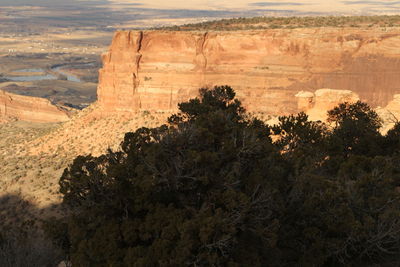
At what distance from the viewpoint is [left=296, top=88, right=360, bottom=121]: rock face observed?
38.4 metres

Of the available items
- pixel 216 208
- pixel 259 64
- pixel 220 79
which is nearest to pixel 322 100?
pixel 259 64

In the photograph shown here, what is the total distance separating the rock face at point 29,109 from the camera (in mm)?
72688

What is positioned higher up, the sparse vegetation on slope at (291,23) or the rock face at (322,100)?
the sparse vegetation on slope at (291,23)

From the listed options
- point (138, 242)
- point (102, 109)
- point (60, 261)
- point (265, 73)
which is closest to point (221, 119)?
point (138, 242)

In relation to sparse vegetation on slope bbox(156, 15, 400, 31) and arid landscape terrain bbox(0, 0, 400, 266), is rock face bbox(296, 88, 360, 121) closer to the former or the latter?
arid landscape terrain bbox(0, 0, 400, 266)

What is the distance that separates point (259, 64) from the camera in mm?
43781

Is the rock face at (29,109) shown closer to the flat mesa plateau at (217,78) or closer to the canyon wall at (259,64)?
the flat mesa plateau at (217,78)

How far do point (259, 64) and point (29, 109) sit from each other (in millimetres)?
45603

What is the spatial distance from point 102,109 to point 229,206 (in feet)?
119

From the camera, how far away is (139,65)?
4691 cm

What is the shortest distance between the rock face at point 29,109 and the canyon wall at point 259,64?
28.7 metres

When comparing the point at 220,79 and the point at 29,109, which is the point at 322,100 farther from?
the point at 29,109

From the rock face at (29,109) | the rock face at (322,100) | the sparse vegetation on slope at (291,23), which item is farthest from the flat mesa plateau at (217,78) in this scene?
the rock face at (29,109)

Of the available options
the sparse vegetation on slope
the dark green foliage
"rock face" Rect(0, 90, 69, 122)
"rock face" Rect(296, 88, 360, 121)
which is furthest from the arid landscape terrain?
Result: "rock face" Rect(0, 90, 69, 122)
